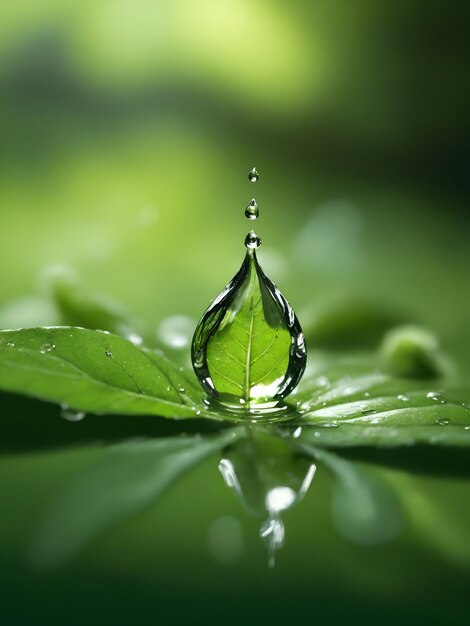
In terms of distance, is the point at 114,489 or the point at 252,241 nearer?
the point at 114,489

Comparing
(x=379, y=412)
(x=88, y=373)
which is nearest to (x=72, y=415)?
(x=88, y=373)

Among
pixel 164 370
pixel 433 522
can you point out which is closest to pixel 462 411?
pixel 433 522

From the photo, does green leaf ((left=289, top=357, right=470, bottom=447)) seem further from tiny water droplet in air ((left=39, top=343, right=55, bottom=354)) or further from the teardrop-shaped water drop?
tiny water droplet in air ((left=39, top=343, right=55, bottom=354))

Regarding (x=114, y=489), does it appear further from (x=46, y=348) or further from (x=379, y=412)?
(x=379, y=412)

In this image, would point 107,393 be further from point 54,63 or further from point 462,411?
point 54,63

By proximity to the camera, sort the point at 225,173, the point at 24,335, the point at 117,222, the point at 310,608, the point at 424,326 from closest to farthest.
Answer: the point at 310,608, the point at 24,335, the point at 424,326, the point at 117,222, the point at 225,173

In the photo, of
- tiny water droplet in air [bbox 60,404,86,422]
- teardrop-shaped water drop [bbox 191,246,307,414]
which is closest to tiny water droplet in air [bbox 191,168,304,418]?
teardrop-shaped water drop [bbox 191,246,307,414]
